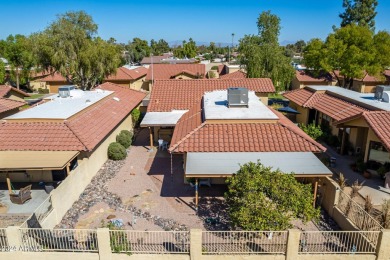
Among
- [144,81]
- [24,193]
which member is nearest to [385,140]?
[24,193]

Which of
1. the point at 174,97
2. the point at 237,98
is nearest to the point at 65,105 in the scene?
the point at 174,97

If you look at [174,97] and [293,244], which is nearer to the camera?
[293,244]

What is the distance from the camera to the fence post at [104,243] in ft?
35.1

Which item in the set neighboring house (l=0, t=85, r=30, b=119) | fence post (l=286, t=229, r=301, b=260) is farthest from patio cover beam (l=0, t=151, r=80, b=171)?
neighboring house (l=0, t=85, r=30, b=119)

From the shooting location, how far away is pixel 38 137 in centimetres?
1788

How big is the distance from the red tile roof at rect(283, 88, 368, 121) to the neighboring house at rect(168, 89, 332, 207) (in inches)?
254

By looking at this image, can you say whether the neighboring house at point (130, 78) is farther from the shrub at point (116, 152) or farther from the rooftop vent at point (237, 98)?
the rooftop vent at point (237, 98)

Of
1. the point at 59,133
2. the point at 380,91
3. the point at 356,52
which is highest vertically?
the point at 356,52

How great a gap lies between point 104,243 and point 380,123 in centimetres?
1673

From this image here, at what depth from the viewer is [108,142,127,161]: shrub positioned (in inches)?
883

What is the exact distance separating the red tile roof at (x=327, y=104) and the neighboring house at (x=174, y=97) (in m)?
3.44

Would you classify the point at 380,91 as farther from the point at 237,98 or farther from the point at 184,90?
the point at 184,90

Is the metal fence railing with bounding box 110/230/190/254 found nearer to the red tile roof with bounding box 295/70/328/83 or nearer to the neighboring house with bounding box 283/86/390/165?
the neighboring house with bounding box 283/86/390/165

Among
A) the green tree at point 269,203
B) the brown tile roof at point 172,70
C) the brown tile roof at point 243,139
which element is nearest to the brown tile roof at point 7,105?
the brown tile roof at point 243,139
